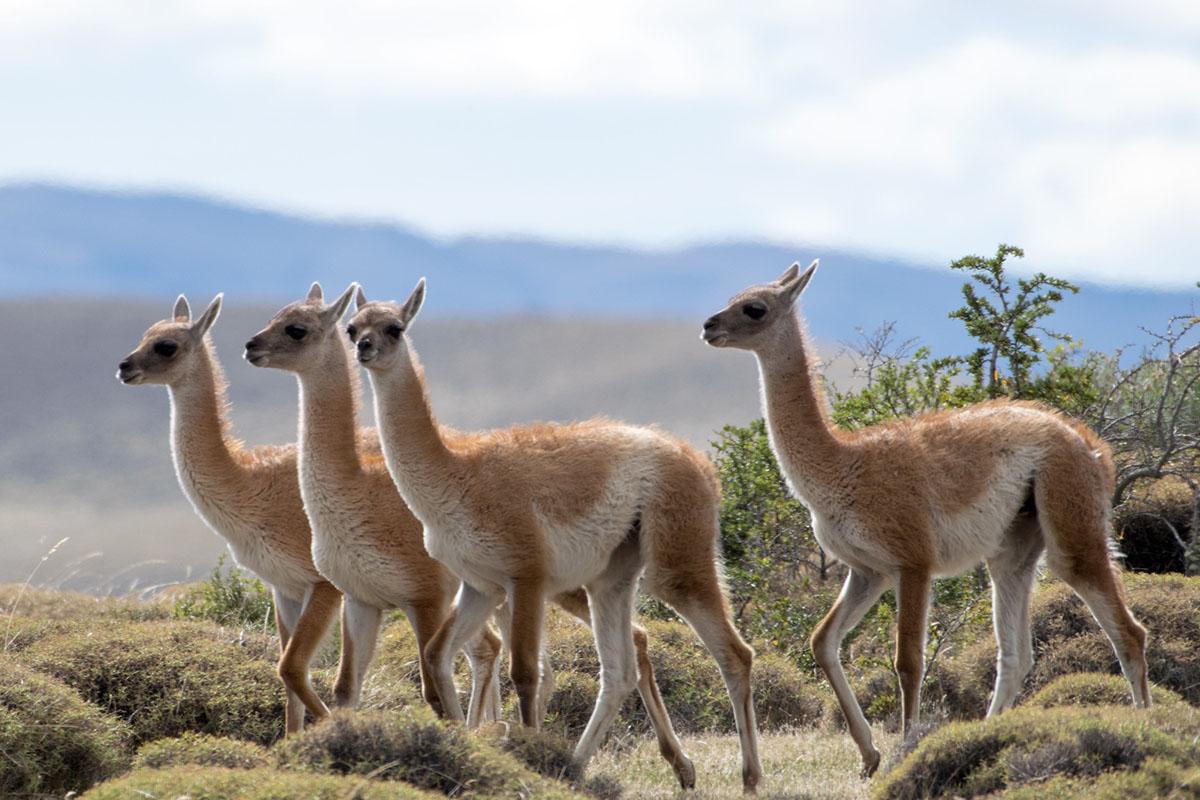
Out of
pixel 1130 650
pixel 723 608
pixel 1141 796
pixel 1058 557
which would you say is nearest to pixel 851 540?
pixel 723 608

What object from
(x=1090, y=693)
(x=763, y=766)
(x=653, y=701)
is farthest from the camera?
(x=763, y=766)

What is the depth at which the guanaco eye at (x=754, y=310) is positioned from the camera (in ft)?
23.9

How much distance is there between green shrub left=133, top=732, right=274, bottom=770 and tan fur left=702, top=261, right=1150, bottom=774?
10.8ft

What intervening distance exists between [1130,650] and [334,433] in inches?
189

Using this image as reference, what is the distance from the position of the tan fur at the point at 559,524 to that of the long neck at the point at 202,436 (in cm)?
135

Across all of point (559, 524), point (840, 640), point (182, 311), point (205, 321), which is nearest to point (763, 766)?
point (840, 640)

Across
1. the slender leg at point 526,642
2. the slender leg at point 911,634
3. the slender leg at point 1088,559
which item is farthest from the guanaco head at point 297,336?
the slender leg at point 1088,559

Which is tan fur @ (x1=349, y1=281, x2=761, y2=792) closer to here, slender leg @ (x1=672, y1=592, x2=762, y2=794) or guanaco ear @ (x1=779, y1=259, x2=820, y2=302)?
slender leg @ (x1=672, y1=592, x2=762, y2=794)

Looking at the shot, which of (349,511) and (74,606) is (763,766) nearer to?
(349,511)

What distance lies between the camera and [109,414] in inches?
1666

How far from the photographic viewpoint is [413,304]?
7.13 metres

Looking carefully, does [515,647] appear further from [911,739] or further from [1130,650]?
[1130,650]

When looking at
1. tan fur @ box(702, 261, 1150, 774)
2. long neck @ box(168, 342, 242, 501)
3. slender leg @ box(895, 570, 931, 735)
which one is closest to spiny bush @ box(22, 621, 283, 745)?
long neck @ box(168, 342, 242, 501)

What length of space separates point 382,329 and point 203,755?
95.4 inches
